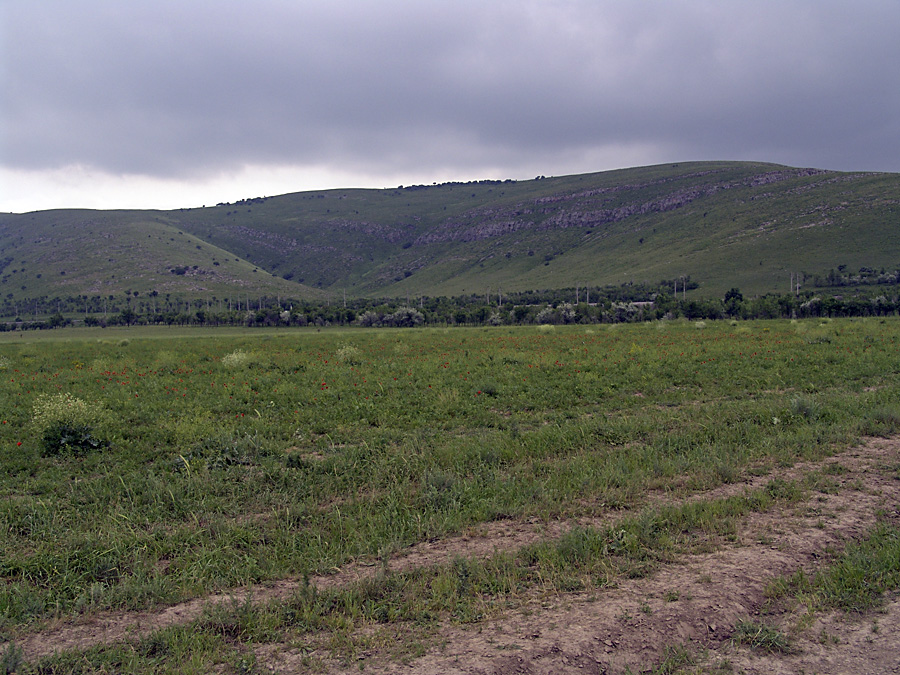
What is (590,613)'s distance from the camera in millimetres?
4652

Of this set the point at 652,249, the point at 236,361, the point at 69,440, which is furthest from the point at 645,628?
the point at 652,249

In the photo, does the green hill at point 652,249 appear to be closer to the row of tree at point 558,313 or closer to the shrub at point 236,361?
the row of tree at point 558,313

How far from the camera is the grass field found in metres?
4.98

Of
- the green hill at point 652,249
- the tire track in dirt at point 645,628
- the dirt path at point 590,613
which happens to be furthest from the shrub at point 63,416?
the green hill at point 652,249

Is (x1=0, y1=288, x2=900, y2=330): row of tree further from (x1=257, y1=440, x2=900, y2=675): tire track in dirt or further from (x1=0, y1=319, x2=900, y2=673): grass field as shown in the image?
(x1=257, y1=440, x2=900, y2=675): tire track in dirt

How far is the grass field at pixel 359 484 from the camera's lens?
16.4ft

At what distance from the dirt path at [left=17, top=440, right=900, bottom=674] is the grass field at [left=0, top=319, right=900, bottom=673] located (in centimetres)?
19

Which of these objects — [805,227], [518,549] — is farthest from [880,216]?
[518,549]

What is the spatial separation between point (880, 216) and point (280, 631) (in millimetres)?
160536

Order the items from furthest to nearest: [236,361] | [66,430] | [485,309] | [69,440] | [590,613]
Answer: [485,309] < [236,361] < [66,430] < [69,440] < [590,613]

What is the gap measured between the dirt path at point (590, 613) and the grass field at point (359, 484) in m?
0.19

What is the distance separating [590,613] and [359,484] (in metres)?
4.66

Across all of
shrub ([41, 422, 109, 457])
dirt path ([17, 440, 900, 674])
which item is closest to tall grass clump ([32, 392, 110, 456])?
shrub ([41, 422, 109, 457])

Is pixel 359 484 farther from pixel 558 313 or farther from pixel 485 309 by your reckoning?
pixel 485 309
